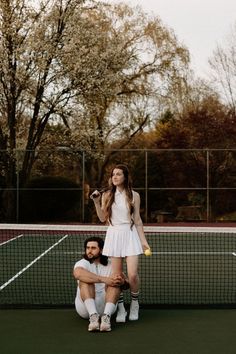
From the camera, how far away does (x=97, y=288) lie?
6.09m

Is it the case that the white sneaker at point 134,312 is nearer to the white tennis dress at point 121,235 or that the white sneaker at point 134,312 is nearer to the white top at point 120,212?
the white tennis dress at point 121,235

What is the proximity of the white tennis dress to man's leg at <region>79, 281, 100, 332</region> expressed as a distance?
37cm

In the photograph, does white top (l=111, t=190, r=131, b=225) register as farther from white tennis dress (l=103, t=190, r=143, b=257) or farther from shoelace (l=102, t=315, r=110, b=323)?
shoelace (l=102, t=315, r=110, b=323)

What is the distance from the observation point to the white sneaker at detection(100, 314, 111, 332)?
5.68 metres

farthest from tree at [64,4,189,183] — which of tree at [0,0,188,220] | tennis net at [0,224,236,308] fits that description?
tennis net at [0,224,236,308]

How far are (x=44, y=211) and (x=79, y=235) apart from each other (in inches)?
273

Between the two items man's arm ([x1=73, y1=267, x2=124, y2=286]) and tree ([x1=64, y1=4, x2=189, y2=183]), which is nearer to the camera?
man's arm ([x1=73, y1=267, x2=124, y2=286])

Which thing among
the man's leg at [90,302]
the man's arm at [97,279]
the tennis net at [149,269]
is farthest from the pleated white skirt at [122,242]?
the tennis net at [149,269]

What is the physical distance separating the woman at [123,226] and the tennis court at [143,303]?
503 mm

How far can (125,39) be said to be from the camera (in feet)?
110

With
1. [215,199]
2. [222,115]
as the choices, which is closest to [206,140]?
[222,115]

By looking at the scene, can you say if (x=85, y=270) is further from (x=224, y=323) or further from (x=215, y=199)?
(x=215, y=199)

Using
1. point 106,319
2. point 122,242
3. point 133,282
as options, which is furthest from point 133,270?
point 106,319

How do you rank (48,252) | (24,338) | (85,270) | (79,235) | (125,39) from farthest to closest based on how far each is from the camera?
(125,39), (79,235), (48,252), (85,270), (24,338)
